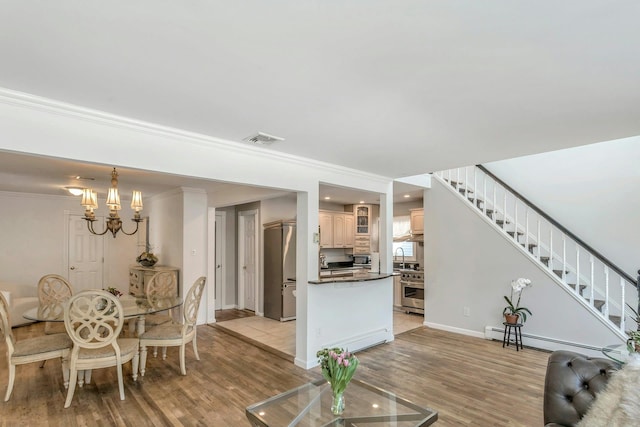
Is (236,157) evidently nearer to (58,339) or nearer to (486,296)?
(58,339)

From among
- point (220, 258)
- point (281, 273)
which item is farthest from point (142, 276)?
point (281, 273)

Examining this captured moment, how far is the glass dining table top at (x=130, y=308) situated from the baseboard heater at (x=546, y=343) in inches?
176

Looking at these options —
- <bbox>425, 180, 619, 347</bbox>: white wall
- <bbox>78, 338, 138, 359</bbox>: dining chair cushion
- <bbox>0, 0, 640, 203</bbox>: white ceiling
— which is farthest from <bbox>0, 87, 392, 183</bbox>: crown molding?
<bbox>425, 180, 619, 347</bbox>: white wall

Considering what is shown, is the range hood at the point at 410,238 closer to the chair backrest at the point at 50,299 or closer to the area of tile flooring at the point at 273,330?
the area of tile flooring at the point at 273,330

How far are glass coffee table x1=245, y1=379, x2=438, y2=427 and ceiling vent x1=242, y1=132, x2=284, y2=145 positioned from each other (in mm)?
2156

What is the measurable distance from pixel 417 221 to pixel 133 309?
528 centimetres

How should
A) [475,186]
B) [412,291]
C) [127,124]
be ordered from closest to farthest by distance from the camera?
[127,124] → [475,186] → [412,291]

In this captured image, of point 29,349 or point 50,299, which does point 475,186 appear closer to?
point 29,349

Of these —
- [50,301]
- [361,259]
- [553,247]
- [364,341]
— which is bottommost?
[364,341]

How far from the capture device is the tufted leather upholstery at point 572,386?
74.7 inches

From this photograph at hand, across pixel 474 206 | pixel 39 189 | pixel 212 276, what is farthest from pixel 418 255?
pixel 39 189

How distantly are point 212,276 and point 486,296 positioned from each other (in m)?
4.75

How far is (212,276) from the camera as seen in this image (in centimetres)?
650

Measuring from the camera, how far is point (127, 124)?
108 inches
